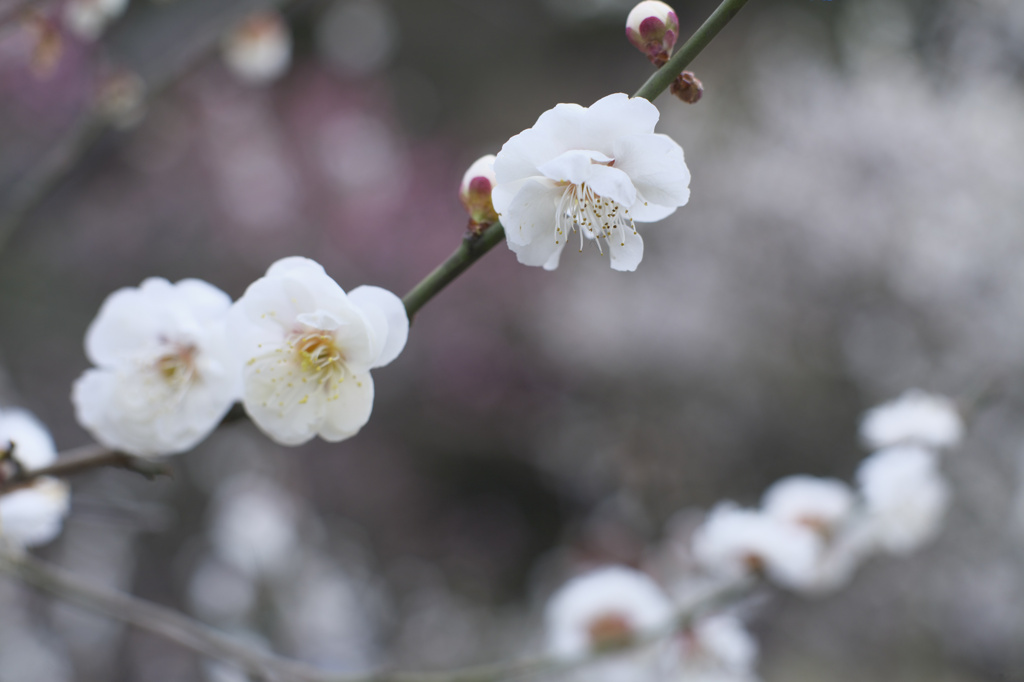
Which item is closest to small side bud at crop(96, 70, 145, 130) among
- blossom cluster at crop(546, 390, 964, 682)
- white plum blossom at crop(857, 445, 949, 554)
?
blossom cluster at crop(546, 390, 964, 682)

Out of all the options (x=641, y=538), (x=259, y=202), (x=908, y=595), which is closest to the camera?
(x=641, y=538)

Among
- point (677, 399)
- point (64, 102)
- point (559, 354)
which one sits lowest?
point (677, 399)

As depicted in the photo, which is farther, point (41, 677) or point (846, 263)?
point (846, 263)

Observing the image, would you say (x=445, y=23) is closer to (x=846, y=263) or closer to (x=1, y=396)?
(x=846, y=263)

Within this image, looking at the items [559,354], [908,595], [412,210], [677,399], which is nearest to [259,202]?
[412,210]

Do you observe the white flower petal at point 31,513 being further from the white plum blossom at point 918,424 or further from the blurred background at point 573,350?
the blurred background at point 573,350

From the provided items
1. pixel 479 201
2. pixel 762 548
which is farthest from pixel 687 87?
pixel 762 548

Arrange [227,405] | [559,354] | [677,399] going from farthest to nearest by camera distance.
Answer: [559,354] → [677,399] → [227,405]
